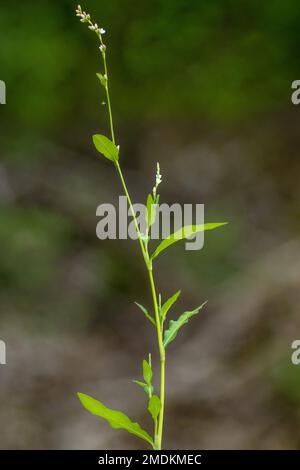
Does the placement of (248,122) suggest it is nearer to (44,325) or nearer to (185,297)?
(185,297)

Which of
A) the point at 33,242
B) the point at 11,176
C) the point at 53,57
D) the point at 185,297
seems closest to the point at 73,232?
the point at 33,242

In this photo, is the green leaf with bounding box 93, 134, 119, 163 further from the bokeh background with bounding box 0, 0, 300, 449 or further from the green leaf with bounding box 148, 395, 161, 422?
the bokeh background with bounding box 0, 0, 300, 449

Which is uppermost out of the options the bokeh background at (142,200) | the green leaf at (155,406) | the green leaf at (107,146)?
the bokeh background at (142,200)

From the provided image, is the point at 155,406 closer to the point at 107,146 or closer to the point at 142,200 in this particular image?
the point at 107,146

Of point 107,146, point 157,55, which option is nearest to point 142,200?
point 157,55

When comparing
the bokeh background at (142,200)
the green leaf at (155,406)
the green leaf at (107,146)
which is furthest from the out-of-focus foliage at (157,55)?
the green leaf at (155,406)

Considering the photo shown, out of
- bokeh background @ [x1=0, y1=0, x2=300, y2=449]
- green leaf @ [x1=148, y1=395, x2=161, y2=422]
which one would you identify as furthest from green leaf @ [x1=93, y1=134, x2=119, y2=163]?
bokeh background @ [x1=0, y1=0, x2=300, y2=449]

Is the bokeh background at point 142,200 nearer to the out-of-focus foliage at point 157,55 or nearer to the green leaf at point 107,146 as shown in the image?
the out-of-focus foliage at point 157,55

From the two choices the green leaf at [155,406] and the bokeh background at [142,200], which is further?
the bokeh background at [142,200]
